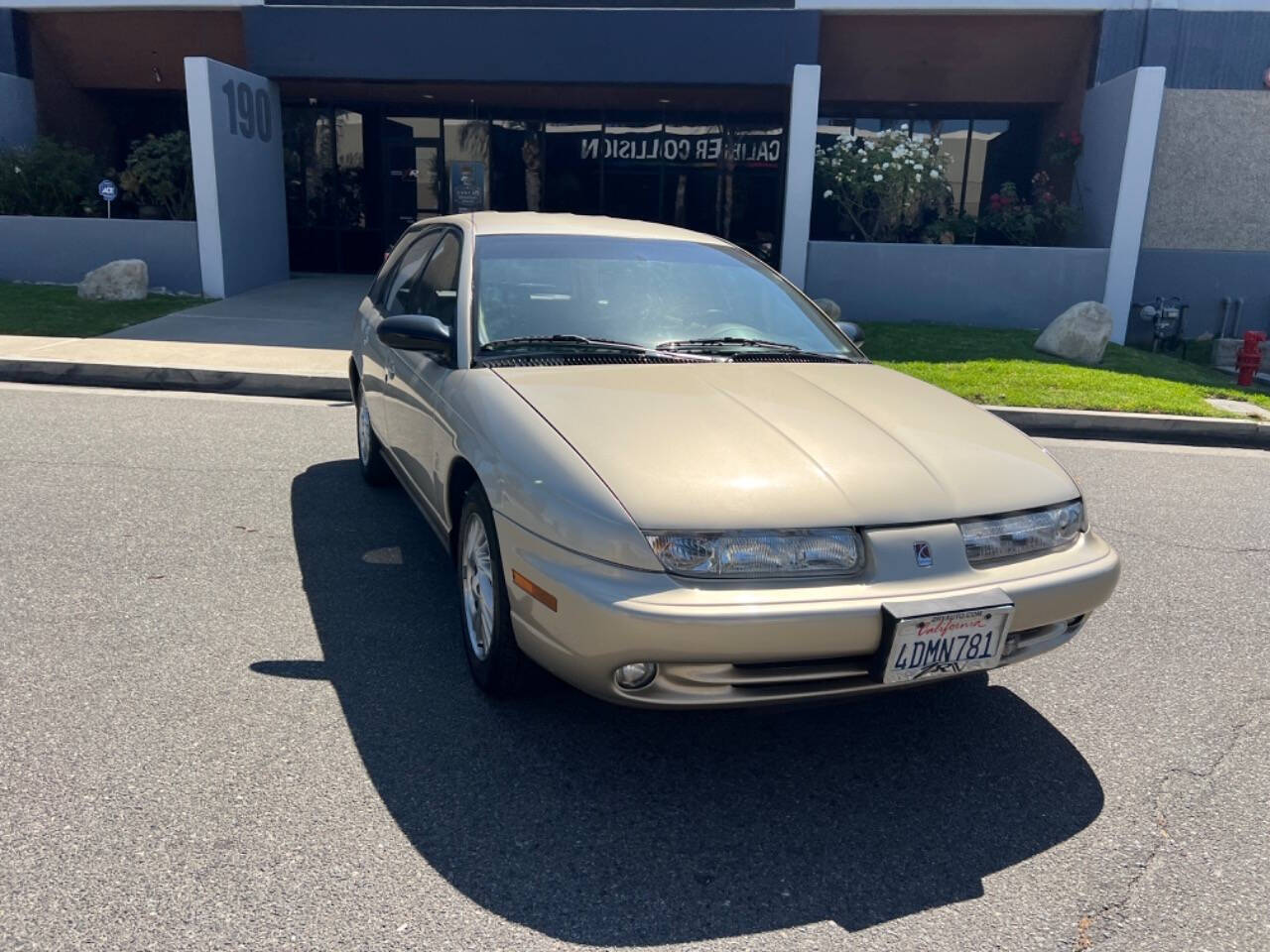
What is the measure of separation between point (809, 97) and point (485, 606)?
38.3 feet

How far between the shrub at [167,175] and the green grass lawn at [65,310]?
6.86 feet

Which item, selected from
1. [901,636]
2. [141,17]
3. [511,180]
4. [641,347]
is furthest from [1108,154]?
→ [141,17]

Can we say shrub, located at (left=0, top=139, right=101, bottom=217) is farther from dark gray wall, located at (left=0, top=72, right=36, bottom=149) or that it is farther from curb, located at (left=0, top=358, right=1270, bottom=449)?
curb, located at (left=0, top=358, right=1270, bottom=449)

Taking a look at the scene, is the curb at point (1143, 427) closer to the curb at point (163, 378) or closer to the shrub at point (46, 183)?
the curb at point (163, 378)

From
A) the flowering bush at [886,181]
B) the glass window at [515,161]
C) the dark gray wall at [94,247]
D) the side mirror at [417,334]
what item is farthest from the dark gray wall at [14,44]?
the side mirror at [417,334]

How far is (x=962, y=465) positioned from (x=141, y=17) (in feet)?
56.7

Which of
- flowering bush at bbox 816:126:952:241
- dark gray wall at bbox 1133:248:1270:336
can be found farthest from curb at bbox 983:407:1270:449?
dark gray wall at bbox 1133:248:1270:336

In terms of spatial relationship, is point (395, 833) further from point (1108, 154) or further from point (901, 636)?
point (1108, 154)

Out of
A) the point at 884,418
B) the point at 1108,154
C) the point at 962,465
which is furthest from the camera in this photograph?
the point at 1108,154

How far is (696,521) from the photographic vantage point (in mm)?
2723

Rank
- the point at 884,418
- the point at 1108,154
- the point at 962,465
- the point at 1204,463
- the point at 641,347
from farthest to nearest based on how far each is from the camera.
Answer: the point at 1108,154
the point at 1204,463
the point at 641,347
the point at 884,418
the point at 962,465

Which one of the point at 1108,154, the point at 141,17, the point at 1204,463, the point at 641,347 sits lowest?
the point at 1204,463

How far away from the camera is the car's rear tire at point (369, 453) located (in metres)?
5.74

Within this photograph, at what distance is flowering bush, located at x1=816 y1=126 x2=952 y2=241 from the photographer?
1397cm
